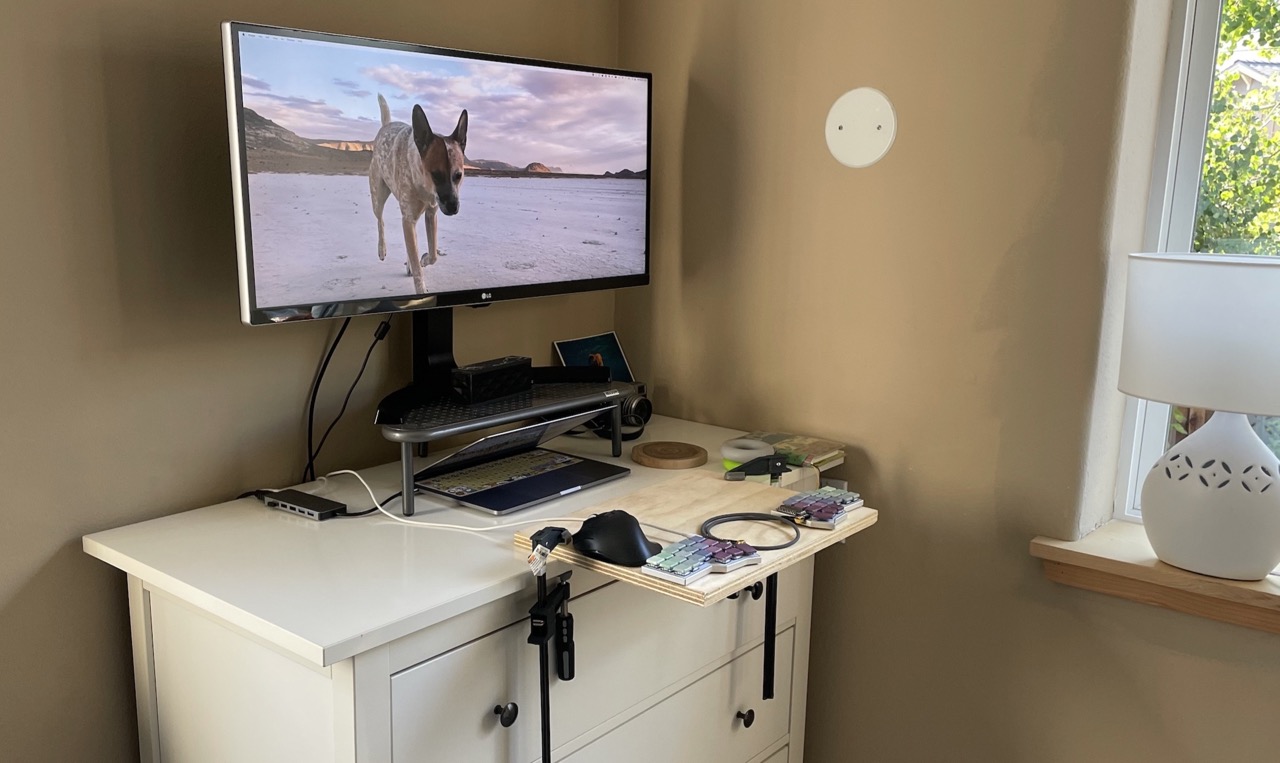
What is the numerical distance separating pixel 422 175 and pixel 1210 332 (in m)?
1.15

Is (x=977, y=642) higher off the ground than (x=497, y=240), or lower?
lower

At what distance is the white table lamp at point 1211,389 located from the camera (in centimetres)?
136

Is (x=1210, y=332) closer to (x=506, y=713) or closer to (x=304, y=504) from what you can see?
(x=506, y=713)

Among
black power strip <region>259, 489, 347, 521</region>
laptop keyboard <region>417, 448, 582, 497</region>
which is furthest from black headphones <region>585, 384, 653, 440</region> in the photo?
black power strip <region>259, 489, 347, 521</region>

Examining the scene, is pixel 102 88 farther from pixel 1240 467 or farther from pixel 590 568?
pixel 1240 467

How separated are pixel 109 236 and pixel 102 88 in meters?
0.20

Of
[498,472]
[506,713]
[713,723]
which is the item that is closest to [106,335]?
[498,472]

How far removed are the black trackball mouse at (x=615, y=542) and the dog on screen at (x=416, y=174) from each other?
0.53 metres

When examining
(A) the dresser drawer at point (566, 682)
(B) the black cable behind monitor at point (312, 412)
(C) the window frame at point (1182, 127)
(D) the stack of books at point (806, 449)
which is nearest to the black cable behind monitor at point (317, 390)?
(B) the black cable behind monitor at point (312, 412)

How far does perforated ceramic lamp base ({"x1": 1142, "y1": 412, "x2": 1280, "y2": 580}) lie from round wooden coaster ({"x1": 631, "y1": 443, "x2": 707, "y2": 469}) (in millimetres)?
722

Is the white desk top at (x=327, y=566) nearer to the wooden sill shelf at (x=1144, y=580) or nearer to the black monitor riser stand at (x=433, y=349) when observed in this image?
the black monitor riser stand at (x=433, y=349)

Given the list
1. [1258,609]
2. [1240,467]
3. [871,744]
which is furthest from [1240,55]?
[871,744]

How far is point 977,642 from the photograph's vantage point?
1.78m

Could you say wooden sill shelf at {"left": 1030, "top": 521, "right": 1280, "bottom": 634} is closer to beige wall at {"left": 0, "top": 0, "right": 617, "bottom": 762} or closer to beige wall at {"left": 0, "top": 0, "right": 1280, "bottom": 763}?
beige wall at {"left": 0, "top": 0, "right": 1280, "bottom": 763}
